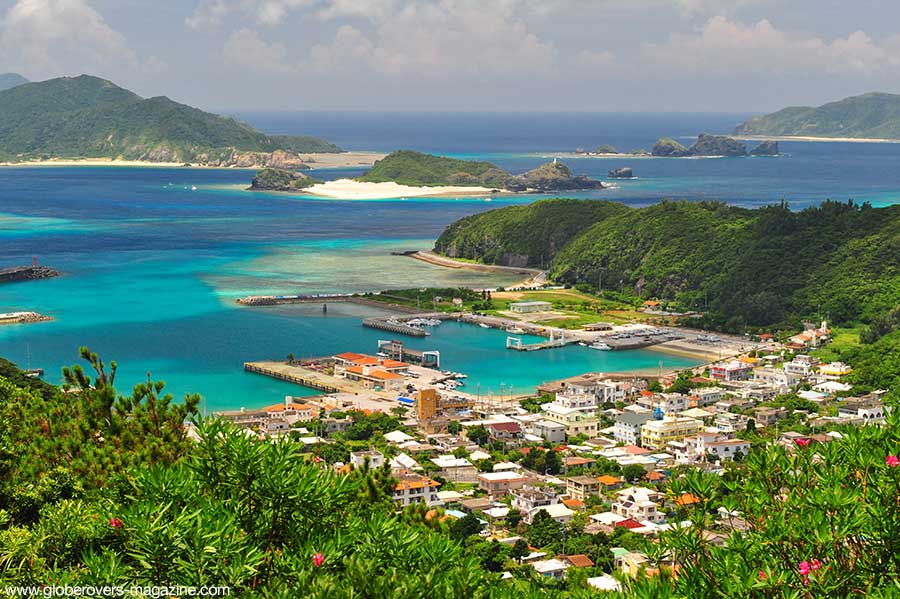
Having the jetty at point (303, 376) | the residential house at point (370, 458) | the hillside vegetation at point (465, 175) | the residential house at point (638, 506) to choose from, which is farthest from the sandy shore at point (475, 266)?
the hillside vegetation at point (465, 175)

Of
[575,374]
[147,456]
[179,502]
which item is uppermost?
[179,502]

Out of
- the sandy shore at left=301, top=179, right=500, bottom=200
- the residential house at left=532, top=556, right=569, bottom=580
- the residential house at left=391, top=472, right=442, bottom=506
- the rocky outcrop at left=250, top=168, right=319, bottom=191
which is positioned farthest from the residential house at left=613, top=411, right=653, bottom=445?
the rocky outcrop at left=250, top=168, right=319, bottom=191

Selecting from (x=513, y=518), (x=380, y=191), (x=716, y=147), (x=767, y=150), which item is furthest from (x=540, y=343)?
(x=767, y=150)

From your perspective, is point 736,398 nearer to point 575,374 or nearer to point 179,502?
point 575,374

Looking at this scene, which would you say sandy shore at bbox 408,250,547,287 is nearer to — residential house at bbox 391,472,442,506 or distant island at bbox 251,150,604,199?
residential house at bbox 391,472,442,506

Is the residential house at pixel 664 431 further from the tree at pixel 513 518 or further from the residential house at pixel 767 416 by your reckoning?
the tree at pixel 513 518

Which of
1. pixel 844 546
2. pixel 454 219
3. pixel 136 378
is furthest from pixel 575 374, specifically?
pixel 454 219
